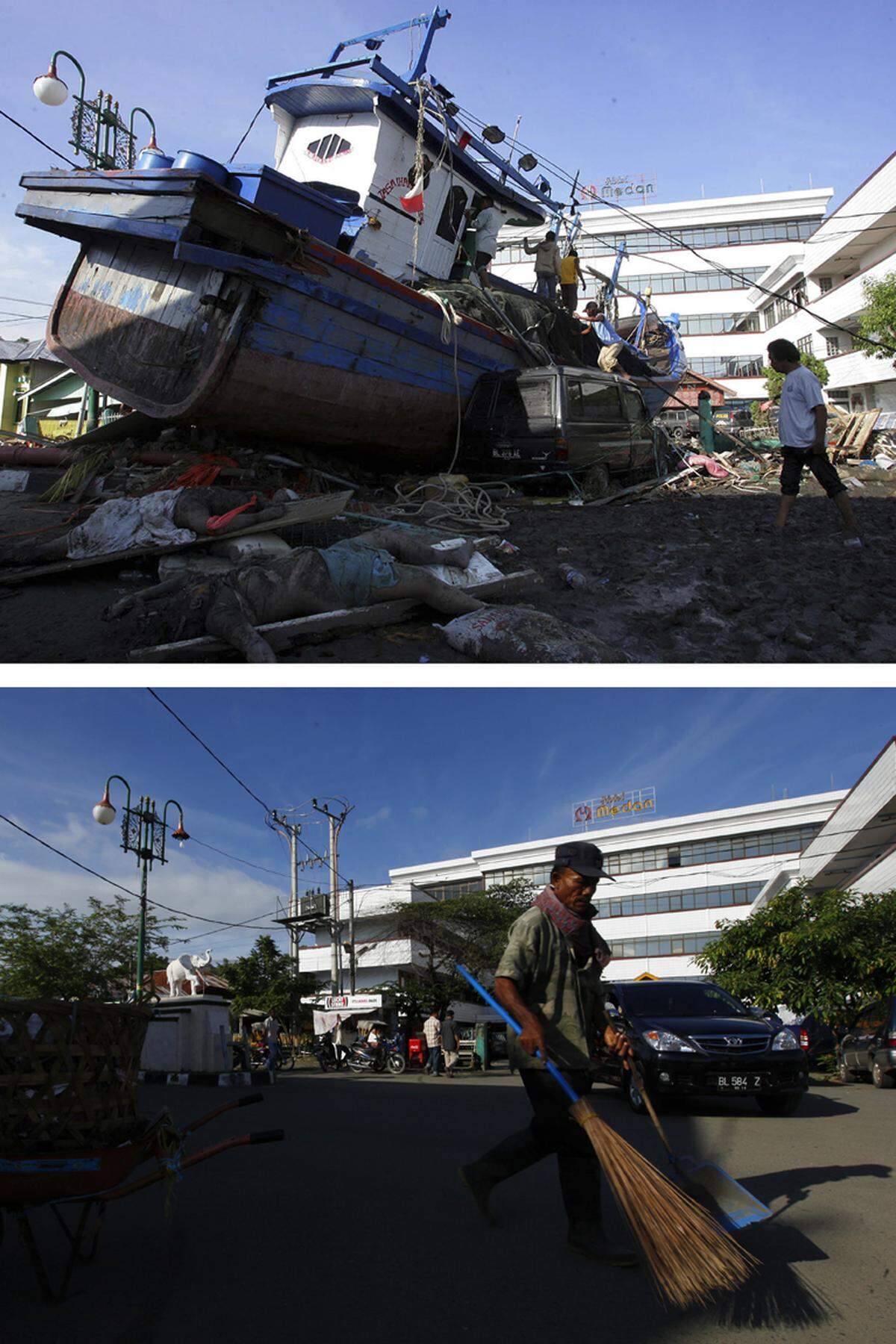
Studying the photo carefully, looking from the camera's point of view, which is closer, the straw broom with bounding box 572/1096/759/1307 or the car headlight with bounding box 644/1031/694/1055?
the straw broom with bounding box 572/1096/759/1307

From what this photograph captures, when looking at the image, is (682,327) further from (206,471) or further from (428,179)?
(206,471)

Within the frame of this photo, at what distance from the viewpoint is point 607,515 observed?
1066 cm

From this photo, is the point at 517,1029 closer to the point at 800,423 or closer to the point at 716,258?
the point at 800,423

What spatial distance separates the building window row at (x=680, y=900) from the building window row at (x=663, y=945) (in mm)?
1046

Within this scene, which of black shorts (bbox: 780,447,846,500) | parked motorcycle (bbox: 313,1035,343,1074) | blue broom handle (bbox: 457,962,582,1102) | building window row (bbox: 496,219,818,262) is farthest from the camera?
building window row (bbox: 496,219,818,262)

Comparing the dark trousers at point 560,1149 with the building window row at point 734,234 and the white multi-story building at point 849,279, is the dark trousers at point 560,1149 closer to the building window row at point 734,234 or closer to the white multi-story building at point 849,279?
the white multi-story building at point 849,279

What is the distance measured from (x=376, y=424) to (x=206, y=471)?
2.84 metres

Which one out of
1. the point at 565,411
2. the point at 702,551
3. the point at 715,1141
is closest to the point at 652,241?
the point at 565,411

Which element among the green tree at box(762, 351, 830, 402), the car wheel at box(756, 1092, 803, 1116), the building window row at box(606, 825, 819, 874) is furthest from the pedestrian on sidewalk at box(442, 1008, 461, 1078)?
the green tree at box(762, 351, 830, 402)

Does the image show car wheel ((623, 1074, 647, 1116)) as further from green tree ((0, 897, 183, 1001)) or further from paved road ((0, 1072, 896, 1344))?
green tree ((0, 897, 183, 1001))

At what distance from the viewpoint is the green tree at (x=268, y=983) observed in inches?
1220

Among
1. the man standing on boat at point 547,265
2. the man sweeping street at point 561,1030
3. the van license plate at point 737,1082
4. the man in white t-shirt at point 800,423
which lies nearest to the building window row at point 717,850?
the man standing on boat at point 547,265

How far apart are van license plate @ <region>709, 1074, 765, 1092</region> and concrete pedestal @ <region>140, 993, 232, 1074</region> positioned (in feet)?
29.0

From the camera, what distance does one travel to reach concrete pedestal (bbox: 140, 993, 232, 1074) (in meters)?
13.3
